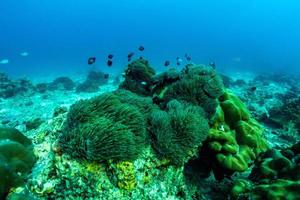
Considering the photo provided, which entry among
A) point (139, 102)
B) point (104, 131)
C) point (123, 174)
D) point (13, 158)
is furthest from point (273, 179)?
point (13, 158)

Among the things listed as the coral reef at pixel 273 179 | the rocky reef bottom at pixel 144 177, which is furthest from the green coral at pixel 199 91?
the coral reef at pixel 273 179

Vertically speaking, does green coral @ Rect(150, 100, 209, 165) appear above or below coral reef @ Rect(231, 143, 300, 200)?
below

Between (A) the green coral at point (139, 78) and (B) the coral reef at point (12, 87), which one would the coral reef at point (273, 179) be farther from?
(B) the coral reef at point (12, 87)

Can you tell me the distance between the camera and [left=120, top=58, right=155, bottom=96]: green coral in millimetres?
8258

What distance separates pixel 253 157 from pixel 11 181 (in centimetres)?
451

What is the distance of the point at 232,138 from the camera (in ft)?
19.7

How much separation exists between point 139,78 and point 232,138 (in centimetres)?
359

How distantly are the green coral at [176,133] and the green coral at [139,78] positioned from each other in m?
3.02

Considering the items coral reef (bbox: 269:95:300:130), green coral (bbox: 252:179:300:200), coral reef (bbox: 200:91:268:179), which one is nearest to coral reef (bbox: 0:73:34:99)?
coral reef (bbox: 269:95:300:130)

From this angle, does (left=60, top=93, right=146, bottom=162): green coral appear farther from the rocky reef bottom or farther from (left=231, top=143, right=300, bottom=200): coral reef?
(left=231, top=143, right=300, bottom=200): coral reef

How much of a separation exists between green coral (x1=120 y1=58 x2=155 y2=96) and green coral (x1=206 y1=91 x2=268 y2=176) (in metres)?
2.27

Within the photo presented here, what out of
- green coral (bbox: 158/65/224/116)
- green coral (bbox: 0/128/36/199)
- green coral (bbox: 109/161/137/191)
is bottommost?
green coral (bbox: 0/128/36/199)

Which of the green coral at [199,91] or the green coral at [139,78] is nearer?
the green coral at [199,91]

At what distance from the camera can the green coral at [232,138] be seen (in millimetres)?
5688
